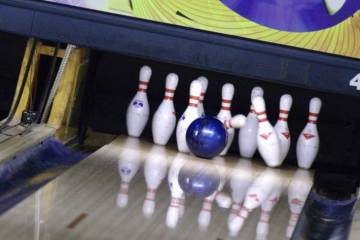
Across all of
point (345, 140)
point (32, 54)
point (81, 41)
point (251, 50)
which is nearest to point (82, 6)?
point (81, 41)

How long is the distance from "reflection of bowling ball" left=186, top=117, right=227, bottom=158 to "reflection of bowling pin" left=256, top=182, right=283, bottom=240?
1.21 ft

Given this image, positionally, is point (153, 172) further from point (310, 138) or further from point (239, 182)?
point (310, 138)

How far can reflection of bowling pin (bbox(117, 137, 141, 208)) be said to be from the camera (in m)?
3.59

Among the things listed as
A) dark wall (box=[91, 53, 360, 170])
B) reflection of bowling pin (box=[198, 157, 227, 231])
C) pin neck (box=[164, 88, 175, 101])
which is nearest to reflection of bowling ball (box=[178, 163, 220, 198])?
reflection of bowling pin (box=[198, 157, 227, 231])

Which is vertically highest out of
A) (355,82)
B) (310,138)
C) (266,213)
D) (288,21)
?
(288,21)

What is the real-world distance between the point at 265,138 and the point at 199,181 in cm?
58

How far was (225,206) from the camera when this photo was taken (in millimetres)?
3633

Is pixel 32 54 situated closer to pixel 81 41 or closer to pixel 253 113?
pixel 81 41

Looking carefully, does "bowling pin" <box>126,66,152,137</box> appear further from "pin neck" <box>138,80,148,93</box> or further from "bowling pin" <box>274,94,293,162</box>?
"bowling pin" <box>274,94,293,162</box>

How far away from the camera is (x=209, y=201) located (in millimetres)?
3680

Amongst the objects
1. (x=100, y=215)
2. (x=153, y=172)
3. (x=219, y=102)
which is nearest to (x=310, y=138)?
(x=219, y=102)

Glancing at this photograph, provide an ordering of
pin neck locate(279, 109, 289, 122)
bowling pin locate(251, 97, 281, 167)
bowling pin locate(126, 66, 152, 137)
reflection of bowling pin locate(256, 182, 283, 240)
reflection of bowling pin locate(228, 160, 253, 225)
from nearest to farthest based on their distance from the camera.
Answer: reflection of bowling pin locate(256, 182, 283, 240)
reflection of bowling pin locate(228, 160, 253, 225)
bowling pin locate(251, 97, 281, 167)
pin neck locate(279, 109, 289, 122)
bowling pin locate(126, 66, 152, 137)

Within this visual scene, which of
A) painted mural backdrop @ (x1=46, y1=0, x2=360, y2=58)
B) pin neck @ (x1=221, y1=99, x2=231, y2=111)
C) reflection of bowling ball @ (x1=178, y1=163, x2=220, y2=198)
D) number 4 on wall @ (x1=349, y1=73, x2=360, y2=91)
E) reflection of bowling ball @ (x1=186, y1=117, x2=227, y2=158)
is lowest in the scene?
reflection of bowling ball @ (x1=178, y1=163, x2=220, y2=198)

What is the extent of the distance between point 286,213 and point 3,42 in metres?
2.04
